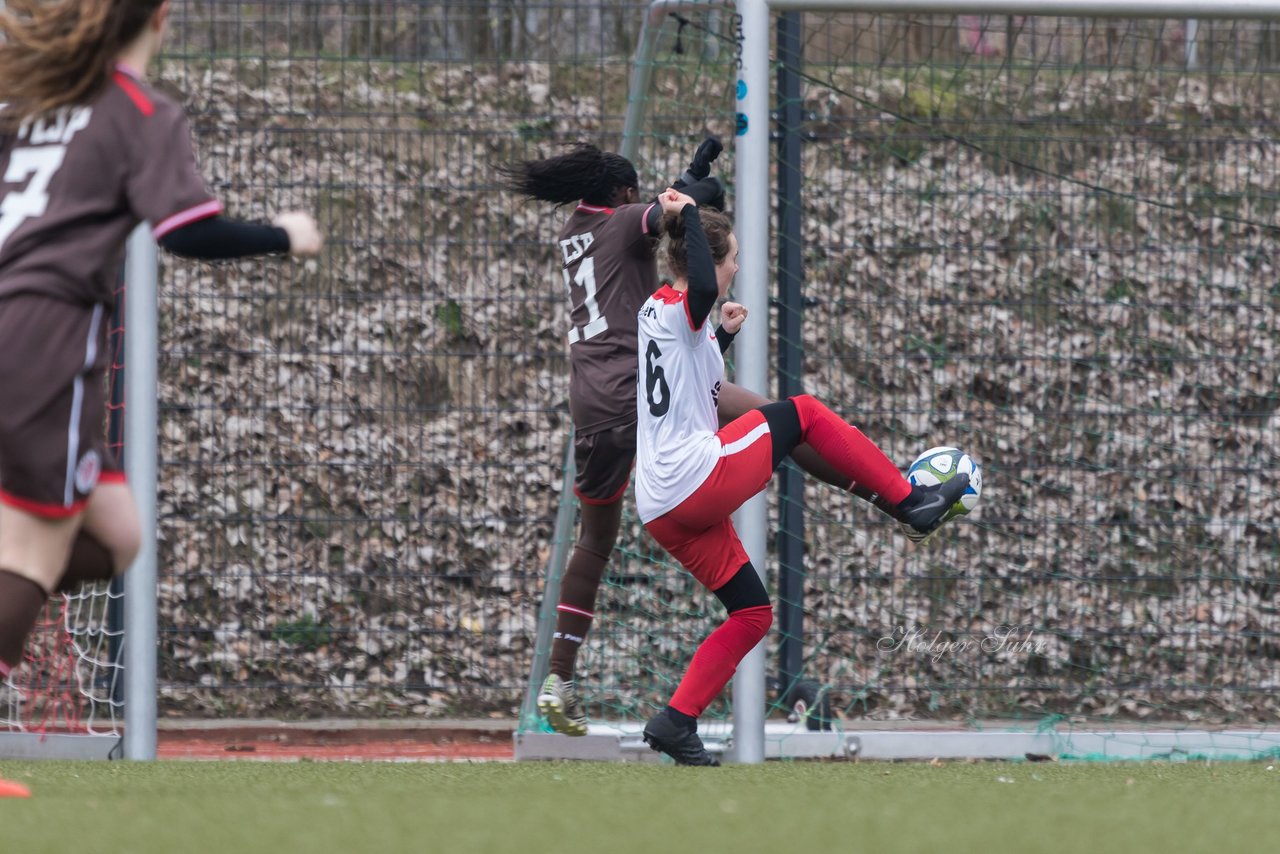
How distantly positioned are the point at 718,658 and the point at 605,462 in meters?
0.79

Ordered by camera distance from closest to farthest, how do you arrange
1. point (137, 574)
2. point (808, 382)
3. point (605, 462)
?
point (605, 462), point (137, 574), point (808, 382)

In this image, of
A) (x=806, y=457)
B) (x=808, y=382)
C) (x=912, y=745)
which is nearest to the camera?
(x=806, y=457)

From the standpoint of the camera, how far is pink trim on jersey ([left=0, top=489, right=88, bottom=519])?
3.43 meters

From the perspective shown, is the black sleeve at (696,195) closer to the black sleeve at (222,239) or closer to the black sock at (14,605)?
the black sleeve at (222,239)

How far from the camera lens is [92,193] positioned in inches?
136

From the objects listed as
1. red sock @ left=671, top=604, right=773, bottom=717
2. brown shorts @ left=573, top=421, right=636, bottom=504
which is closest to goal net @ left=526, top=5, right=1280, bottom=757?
brown shorts @ left=573, top=421, right=636, bottom=504

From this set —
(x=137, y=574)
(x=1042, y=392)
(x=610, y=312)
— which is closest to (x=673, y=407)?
(x=610, y=312)

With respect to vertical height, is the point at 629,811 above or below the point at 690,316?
below

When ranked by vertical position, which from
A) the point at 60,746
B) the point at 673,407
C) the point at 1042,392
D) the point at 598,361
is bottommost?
the point at 60,746

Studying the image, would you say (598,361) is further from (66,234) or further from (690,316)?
(66,234)

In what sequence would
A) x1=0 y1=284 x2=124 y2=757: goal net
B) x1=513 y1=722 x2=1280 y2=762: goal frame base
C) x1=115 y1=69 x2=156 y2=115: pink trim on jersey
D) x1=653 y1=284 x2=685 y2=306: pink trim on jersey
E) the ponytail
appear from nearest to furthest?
x1=115 y1=69 x2=156 y2=115: pink trim on jersey < x1=653 y1=284 x2=685 y2=306: pink trim on jersey < the ponytail < x1=513 y1=722 x2=1280 y2=762: goal frame base < x1=0 y1=284 x2=124 y2=757: goal net

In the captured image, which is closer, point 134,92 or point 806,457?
point 134,92

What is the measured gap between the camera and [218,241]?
137 inches

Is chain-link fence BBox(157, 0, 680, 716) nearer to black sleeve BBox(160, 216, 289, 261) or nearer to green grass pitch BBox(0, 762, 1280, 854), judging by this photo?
green grass pitch BBox(0, 762, 1280, 854)
